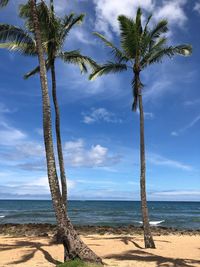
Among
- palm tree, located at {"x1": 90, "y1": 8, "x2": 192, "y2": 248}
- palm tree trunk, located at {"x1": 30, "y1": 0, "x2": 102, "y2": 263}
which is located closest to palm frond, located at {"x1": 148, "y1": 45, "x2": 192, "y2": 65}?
palm tree, located at {"x1": 90, "y1": 8, "x2": 192, "y2": 248}

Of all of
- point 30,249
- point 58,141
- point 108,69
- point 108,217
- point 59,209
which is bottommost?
point 30,249

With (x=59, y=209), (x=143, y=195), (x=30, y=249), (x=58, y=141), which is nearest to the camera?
(x=59, y=209)

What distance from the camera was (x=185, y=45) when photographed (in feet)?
63.3

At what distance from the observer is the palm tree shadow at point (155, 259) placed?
14.4m

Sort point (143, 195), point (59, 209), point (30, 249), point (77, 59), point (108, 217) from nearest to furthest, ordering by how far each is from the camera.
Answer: point (59, 209) → point (30, 249) → point (143, 195) → point (77, 59) → point (108, 217)

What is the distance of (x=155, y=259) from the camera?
15.1 m

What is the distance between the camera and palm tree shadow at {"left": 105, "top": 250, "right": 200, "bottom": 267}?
47.1 feet

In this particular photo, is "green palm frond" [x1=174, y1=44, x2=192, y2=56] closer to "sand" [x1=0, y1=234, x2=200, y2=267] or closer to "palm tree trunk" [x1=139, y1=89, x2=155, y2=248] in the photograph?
"palm tree trunk" [x1=139, y1=89, x2=155, y2=248]

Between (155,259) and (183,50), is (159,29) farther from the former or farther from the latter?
(155,259)

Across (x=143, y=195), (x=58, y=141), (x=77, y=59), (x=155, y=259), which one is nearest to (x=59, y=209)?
(x=155, y=259)

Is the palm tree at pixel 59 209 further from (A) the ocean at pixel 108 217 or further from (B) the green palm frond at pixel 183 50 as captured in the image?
(A) the ocean at pixel 108 217

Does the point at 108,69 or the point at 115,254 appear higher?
the point at 108,69

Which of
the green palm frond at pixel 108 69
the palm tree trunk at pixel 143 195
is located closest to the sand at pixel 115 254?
the palm tree trunk at pixel 143 195

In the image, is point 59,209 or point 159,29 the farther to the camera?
point 159,29
